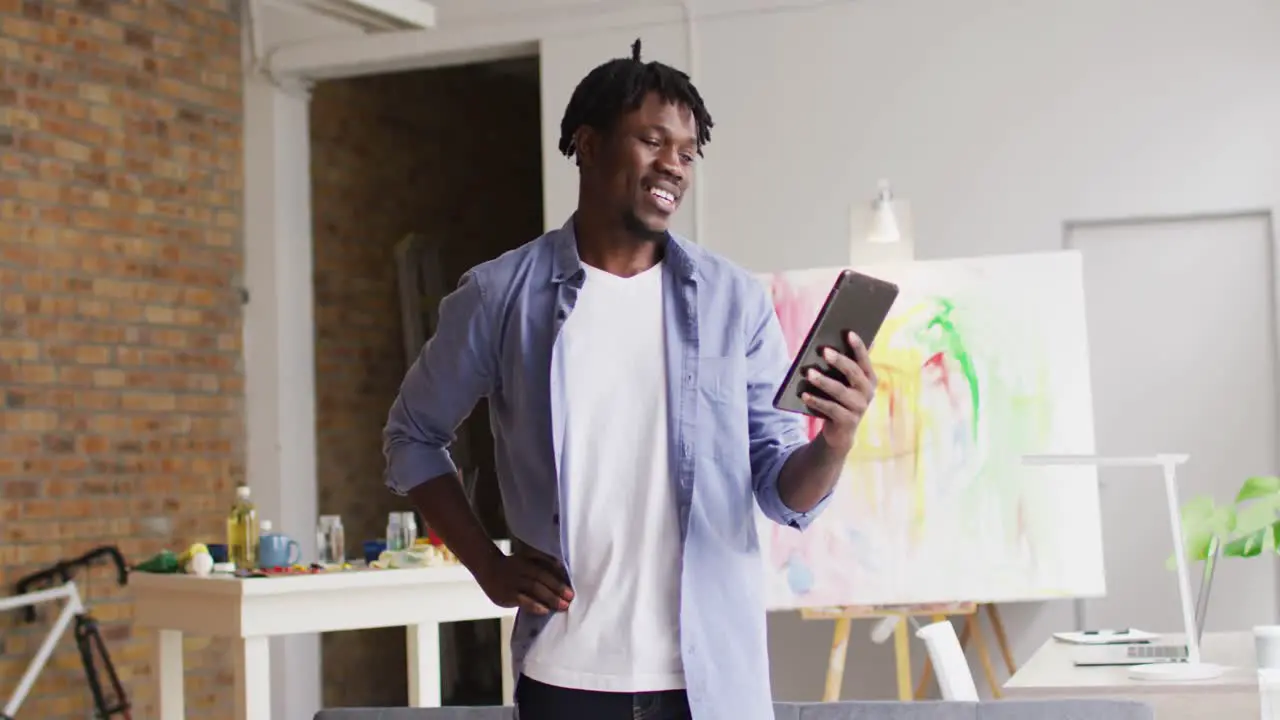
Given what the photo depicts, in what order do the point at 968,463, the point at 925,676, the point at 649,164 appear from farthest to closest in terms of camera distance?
1. the point at 925,676
2. the point at 968,463
3. the point at 649,164

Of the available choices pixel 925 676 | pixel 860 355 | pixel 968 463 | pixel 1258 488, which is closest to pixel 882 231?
pixel 968 463

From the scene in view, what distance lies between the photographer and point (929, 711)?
276cm

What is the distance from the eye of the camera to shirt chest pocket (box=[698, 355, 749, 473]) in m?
1.64

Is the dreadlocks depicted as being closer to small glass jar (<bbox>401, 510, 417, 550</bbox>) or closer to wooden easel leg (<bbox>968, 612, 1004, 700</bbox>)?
small glass jar (<bbox>401, 510, 417, 550</bbox>)

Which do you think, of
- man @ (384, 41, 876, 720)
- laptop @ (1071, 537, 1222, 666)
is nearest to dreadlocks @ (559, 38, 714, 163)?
man @ (384, 41, 876, 720)

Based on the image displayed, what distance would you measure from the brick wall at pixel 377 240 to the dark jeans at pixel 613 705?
18.7ft

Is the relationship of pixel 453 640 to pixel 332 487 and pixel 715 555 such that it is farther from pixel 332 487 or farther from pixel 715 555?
pixel 715 555

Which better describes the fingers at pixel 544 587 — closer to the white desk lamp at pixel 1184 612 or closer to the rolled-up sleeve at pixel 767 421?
the rolled-up sleeve at pixel 767 421

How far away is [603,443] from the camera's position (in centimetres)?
163

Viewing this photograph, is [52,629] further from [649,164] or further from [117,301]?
[649,164]

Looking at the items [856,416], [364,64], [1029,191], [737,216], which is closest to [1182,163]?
[1029,191]

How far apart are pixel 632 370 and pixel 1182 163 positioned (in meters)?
4.42

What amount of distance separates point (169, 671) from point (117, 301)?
2.15 metres

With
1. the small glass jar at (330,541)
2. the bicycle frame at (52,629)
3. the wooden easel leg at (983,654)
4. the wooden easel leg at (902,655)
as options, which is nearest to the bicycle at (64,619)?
the bicycle frame at (52,629)
